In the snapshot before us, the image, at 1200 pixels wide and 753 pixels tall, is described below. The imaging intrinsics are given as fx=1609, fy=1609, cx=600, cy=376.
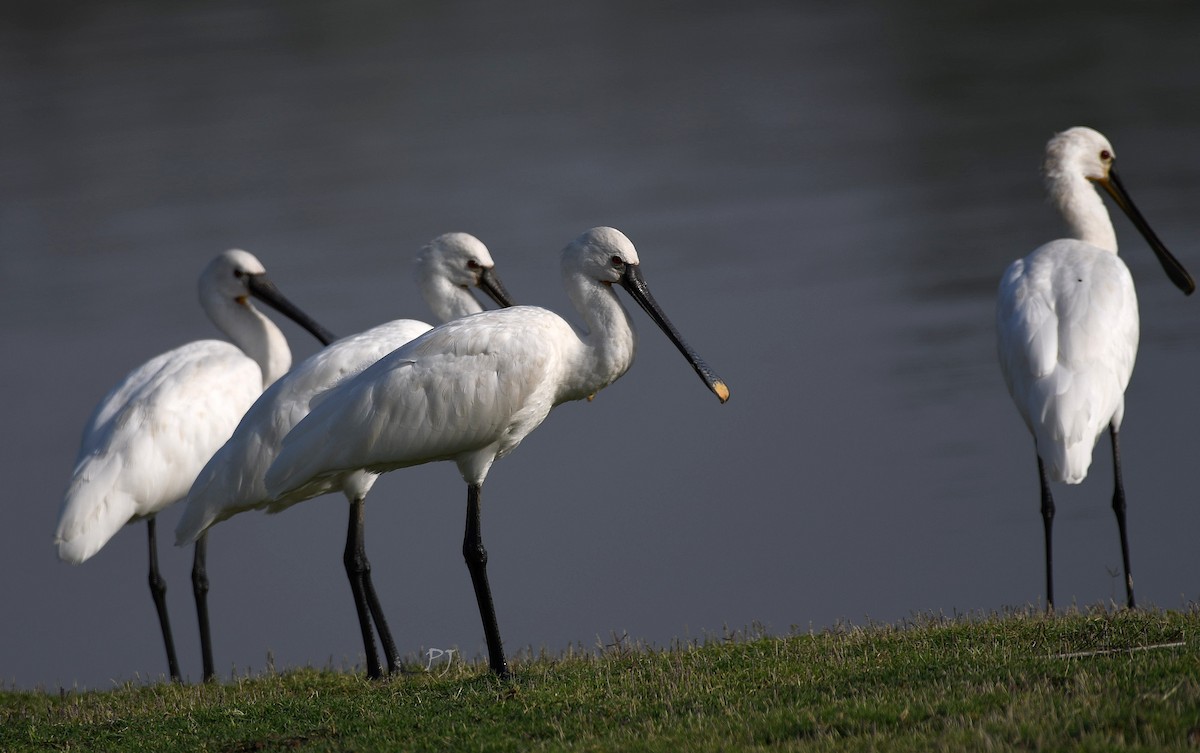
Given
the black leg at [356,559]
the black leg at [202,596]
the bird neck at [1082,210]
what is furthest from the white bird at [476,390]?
the bird neck at [1082,210]

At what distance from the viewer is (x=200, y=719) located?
23.7ft

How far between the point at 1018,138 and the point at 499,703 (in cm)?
2125

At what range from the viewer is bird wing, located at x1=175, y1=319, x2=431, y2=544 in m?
8.58

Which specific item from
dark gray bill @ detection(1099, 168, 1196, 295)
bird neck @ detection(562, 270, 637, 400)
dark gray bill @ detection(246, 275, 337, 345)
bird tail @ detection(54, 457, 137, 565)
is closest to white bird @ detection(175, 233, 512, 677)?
bird tail @ detection(54, 457, 137, 565)

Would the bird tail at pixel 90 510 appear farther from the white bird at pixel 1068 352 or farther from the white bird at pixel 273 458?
the white bird at pixel 1068 352

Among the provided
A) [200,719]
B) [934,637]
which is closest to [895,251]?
[934,637]

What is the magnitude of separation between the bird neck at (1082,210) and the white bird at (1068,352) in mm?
662

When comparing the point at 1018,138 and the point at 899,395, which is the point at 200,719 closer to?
the point at 899,395

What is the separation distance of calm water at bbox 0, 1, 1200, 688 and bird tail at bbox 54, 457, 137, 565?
882 mm

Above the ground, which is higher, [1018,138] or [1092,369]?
[1018,138]

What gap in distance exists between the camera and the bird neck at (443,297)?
10.3m

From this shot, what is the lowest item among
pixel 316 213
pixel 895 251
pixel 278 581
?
pixel 278 581

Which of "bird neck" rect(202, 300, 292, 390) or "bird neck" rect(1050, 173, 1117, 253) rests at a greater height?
"bird neck" rect(1050, 173, 1117, 253)

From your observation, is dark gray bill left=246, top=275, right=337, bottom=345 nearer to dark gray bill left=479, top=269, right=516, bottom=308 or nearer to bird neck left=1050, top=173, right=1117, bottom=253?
dark gray bill left=479, top=269, right=516, bottom=308
